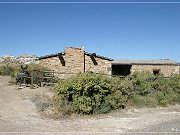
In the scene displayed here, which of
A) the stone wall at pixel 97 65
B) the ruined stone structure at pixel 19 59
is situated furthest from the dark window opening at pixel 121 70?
the stone wall at pixel 97 65

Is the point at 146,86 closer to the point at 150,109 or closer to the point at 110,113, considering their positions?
the point at 150,109

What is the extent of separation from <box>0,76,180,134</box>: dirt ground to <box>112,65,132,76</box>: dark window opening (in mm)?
21338

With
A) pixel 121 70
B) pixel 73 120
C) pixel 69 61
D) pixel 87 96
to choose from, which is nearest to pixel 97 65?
pixel 69 61

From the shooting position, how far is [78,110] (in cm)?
1766

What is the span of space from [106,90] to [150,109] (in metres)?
3.05

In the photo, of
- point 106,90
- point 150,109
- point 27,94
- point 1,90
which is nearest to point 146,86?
point 150,109

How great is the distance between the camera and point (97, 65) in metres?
30.9

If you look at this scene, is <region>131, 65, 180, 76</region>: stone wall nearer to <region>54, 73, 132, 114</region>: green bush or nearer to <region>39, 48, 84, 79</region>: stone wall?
<region>39, 48, 84, 79</region>: stone wall

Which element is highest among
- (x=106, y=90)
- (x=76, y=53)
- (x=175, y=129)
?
(x=76, y=53)

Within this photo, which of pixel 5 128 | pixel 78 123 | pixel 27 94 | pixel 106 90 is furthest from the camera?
pixel 27 94

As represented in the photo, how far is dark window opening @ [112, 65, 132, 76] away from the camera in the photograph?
1650 inches

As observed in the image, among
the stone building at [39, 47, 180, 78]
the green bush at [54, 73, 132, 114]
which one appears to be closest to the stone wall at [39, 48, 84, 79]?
the stone building at [39, 47, 180, 78]

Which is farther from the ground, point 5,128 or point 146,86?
point 146,86

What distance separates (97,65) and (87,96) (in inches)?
Answer: 508
